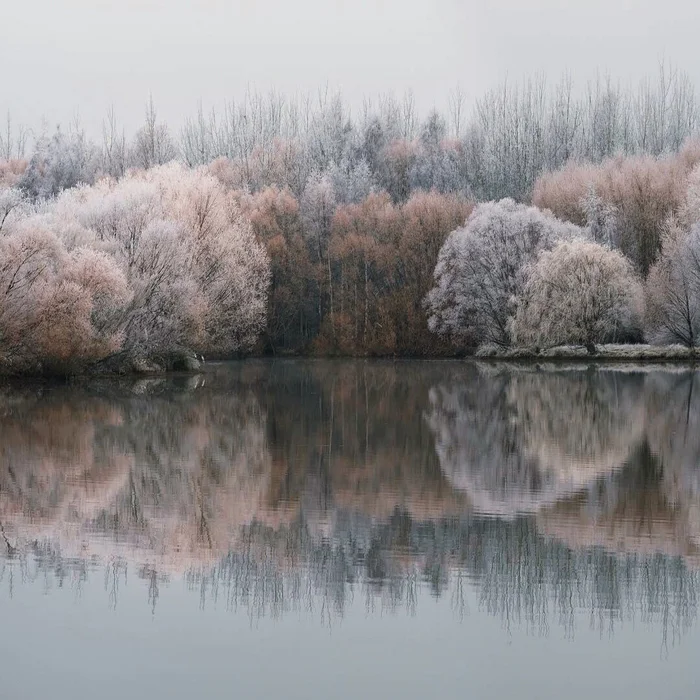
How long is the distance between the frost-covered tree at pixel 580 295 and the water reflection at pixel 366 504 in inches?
926

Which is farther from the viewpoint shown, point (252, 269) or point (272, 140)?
point (272, 140)

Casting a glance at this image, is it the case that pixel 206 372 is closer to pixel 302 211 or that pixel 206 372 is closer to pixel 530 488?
pixel 302 211

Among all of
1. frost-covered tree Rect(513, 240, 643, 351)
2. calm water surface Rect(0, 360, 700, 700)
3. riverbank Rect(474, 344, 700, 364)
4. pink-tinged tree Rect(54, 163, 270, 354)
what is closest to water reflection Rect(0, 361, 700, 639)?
calm water surface Rect(0, 360, 700, 700)

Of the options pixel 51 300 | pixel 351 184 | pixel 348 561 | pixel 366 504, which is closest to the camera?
pixel 348 561

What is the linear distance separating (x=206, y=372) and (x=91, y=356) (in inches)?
411

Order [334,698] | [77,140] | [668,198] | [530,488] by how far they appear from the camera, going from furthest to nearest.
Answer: [77,140] < [668,198] < [530,488] < [334,698]

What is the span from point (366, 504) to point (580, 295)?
127 feet

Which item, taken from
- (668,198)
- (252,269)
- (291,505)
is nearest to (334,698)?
(291,505)

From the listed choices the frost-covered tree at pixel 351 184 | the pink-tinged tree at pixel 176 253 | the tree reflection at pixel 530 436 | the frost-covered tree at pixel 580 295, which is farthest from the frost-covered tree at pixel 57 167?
the tree reflection at pixel 530 436

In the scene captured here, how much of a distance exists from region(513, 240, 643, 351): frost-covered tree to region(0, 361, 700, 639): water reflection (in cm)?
2353

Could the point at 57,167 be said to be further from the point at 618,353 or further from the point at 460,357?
the point at 618,353

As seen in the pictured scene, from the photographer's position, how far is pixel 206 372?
44.7 metres

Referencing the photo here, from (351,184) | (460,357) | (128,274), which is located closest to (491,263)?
(460,357)

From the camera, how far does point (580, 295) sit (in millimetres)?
50062
